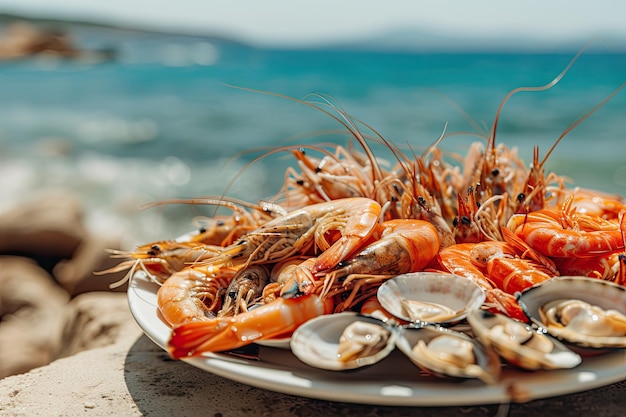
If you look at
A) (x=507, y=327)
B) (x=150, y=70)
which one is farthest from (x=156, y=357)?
(x=150, y=70)

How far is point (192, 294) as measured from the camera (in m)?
2.02

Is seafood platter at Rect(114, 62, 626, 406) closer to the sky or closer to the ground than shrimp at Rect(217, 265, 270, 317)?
closer to the sky

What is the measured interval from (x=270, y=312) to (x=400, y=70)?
27696 millimetres

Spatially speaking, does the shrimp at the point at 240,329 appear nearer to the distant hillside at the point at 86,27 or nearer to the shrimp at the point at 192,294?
the shrimp at the point at 192,294

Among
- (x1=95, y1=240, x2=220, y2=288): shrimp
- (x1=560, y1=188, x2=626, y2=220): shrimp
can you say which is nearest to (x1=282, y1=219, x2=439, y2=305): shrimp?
(x1=95, y1=240, x2=220, y2=288): shrimp

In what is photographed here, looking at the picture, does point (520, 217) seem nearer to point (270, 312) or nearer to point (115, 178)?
point (270, 312)

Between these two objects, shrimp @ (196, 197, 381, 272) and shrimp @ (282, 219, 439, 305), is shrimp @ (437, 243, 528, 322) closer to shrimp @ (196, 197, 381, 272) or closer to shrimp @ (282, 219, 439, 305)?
shrimp @ (282, 219, 439, 305)

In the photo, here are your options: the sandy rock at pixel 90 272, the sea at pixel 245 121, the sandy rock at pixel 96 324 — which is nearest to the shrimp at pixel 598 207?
the sea at pixel 245 121

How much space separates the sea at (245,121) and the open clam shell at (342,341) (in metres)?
0.85

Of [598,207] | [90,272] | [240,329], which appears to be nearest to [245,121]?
[90,272]

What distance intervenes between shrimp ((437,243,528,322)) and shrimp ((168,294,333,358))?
54 centimetres

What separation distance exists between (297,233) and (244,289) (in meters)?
0.30

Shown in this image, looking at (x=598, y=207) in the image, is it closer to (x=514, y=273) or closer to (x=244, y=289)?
(x=514, y=273)

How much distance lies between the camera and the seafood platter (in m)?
1.36
